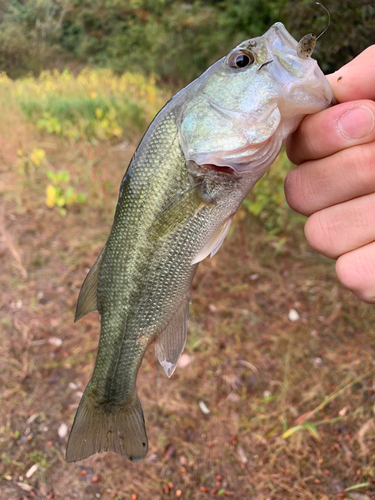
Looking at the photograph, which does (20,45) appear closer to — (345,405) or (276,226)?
(276,226)

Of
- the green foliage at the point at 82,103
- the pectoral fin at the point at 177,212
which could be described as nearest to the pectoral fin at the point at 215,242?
the pectoral fin at the point at 177,212

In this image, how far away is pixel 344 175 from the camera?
3.50 feet

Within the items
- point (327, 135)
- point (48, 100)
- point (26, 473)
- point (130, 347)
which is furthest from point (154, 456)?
point (48, 100)

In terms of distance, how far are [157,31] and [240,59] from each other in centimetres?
973

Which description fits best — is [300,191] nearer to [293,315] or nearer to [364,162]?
[364,162]

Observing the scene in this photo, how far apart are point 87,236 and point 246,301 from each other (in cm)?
190

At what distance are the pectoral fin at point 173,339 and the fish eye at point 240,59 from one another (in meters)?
0.87

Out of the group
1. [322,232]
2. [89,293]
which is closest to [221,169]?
[322,232]

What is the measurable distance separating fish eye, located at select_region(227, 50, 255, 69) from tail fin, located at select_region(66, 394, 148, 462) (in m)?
1.35

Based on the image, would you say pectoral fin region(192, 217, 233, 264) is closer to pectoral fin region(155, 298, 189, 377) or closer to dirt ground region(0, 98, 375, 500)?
pectoral fin region(155, 298, 189, 377)

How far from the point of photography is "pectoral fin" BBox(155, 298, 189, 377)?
4.19 ft

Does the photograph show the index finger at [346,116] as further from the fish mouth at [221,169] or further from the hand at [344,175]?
the fish mouth at [221,169]

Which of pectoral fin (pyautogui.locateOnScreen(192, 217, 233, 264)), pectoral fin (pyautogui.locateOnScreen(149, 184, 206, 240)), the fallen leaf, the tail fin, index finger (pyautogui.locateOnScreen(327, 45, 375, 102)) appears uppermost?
index finger (pyautogui.locateOnScreen(327, 45, 375, 102))

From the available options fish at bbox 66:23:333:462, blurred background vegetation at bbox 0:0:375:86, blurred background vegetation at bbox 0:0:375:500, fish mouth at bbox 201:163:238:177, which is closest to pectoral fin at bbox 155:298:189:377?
fish at bbox 66:23:333:462
